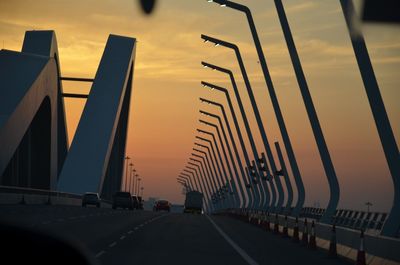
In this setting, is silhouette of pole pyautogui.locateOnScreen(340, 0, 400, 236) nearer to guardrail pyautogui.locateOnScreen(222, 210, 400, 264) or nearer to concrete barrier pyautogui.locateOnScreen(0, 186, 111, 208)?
guardrail pyautogui.locateOnScreen(222, 210, 400, 264)

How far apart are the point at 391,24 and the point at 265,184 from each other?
6020cm

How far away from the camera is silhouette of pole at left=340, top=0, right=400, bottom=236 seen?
20.9 meters

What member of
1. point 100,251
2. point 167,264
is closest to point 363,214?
point 100,251

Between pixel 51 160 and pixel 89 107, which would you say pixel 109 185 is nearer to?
pixel 89 107

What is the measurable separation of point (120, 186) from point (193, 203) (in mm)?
15988

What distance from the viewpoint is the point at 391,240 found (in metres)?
16.5

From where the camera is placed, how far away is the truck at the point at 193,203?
125400mm

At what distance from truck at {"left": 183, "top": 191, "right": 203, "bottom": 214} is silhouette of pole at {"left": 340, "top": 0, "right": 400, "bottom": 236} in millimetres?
102157

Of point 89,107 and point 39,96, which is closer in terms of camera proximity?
point 39,96

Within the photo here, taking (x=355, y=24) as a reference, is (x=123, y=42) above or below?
above

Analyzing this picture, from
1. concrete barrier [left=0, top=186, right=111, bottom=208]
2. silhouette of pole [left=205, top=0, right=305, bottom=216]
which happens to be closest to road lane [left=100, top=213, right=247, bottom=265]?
silhouette of pole [left=205, top=0, right=305, bottom=216]

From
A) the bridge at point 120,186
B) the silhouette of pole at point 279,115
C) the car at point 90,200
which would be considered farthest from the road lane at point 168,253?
the car at point 90,200

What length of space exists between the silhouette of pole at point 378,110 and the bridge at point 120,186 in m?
0.03

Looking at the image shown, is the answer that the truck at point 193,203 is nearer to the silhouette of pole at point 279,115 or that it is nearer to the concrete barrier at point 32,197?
the concrete barrier at point 32,197
